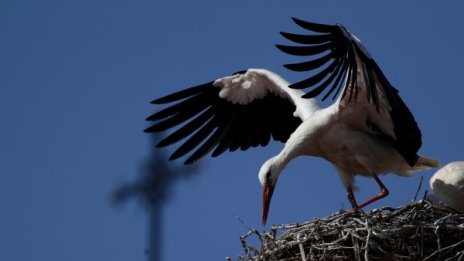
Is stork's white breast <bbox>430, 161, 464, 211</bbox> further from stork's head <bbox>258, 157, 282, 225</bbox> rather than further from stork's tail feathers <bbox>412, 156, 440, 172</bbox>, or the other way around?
stork's head <bbox>258, 157, 282, 225</bbox>

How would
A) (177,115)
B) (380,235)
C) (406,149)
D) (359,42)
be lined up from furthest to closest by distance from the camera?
1. (177,115)
2. (406,149)
3. (359,42)
4. (380,235)

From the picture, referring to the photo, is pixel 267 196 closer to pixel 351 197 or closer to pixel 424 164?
pixel 351 197

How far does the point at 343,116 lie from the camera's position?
8.52 m

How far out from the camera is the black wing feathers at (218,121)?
30.3ft

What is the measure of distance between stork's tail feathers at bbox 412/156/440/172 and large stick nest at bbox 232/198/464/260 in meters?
1.19

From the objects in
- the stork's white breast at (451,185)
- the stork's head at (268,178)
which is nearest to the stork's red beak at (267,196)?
the stork's head at (268,178)

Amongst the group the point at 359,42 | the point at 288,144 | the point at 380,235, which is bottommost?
the point at 380,235

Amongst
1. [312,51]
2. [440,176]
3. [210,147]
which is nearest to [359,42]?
[312,51]

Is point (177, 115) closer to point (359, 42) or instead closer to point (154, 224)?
point (154, 224)

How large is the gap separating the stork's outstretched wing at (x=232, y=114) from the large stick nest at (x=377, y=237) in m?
1.74

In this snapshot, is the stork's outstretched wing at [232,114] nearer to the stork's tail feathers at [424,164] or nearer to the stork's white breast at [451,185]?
the stork's tail feathers at [424,164]

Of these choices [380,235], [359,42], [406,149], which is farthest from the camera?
[406,149]

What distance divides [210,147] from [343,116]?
47.6 inches

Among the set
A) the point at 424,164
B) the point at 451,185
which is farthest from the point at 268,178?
the point at 451,185
